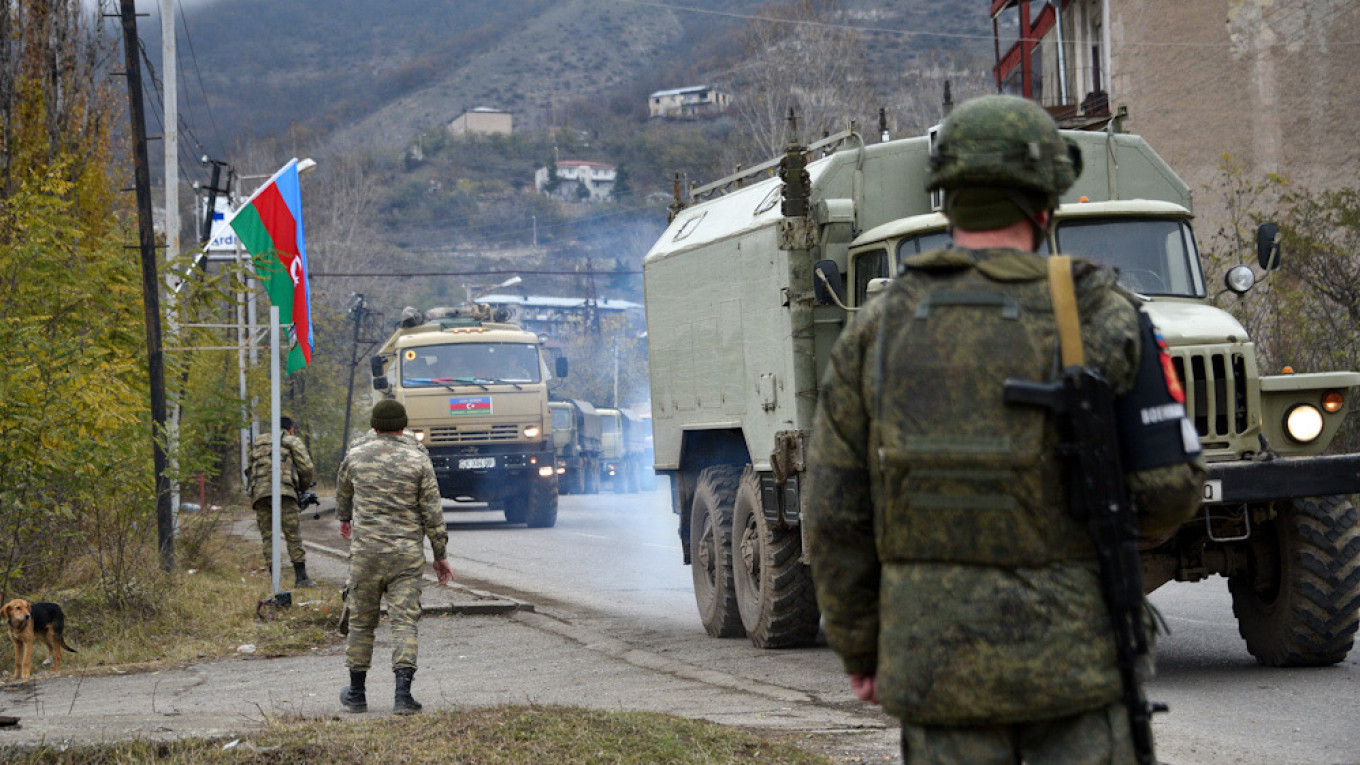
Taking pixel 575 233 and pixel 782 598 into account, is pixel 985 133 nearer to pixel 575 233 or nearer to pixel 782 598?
pixel 782 598

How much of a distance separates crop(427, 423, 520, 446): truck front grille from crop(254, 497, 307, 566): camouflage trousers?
8.23 meters

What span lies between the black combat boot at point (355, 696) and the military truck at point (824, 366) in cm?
276

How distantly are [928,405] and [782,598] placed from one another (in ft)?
23.7

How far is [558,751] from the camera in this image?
20.8 ft

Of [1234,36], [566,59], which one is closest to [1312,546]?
[1234,36]

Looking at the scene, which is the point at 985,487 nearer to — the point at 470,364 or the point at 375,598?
the point at 375,598

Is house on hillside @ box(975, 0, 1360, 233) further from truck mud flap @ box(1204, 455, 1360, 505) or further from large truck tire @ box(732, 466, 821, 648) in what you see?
truck mud flap @ box(1204, 455, 1360, 505)

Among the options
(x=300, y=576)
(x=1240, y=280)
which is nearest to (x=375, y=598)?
(x=1240, y=280)

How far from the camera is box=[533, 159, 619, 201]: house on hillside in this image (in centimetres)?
14288

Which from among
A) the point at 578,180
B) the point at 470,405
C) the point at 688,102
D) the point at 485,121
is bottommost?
the point at 470,405

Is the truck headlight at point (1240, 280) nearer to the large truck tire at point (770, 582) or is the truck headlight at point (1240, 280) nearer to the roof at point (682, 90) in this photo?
the large truck tire at point (770, 582)

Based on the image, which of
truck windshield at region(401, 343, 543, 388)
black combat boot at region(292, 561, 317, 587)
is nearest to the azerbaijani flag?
black combat boot at region(292, 561, 317, 587)

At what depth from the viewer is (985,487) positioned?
9.66ft

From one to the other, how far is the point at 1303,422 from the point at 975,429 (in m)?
5.88
